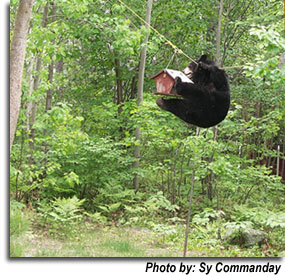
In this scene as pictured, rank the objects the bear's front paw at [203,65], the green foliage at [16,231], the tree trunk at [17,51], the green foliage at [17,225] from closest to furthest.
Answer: the bear's front paw at [203,65] → the tree trunk at [17,51] → the green foliage at [16,231] → the green foliage at [17,225]

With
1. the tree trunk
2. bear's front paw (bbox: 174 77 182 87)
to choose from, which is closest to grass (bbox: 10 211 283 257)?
the tree trunk

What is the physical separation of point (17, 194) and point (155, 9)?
401 centimetres

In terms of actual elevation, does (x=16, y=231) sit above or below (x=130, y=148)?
below

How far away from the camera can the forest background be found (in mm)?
4555

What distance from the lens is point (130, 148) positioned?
6477mm

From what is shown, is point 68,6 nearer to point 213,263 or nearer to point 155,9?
point 155,9

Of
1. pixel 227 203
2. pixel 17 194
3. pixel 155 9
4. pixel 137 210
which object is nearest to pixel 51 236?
pixel 17 194

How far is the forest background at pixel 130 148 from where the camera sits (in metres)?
4.55

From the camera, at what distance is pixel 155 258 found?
3.96 meters

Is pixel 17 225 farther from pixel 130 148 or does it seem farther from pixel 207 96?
pixel 130 148

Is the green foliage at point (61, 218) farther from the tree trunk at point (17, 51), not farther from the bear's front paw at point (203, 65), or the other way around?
the bear's front paw at point (203, 65)

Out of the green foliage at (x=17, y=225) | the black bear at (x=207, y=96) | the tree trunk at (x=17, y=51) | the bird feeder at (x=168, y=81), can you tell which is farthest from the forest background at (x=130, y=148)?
the bird feeder at (x=168, y=81)

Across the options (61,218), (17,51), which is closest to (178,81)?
(17,51)

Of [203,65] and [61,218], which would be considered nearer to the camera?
[203,65]
